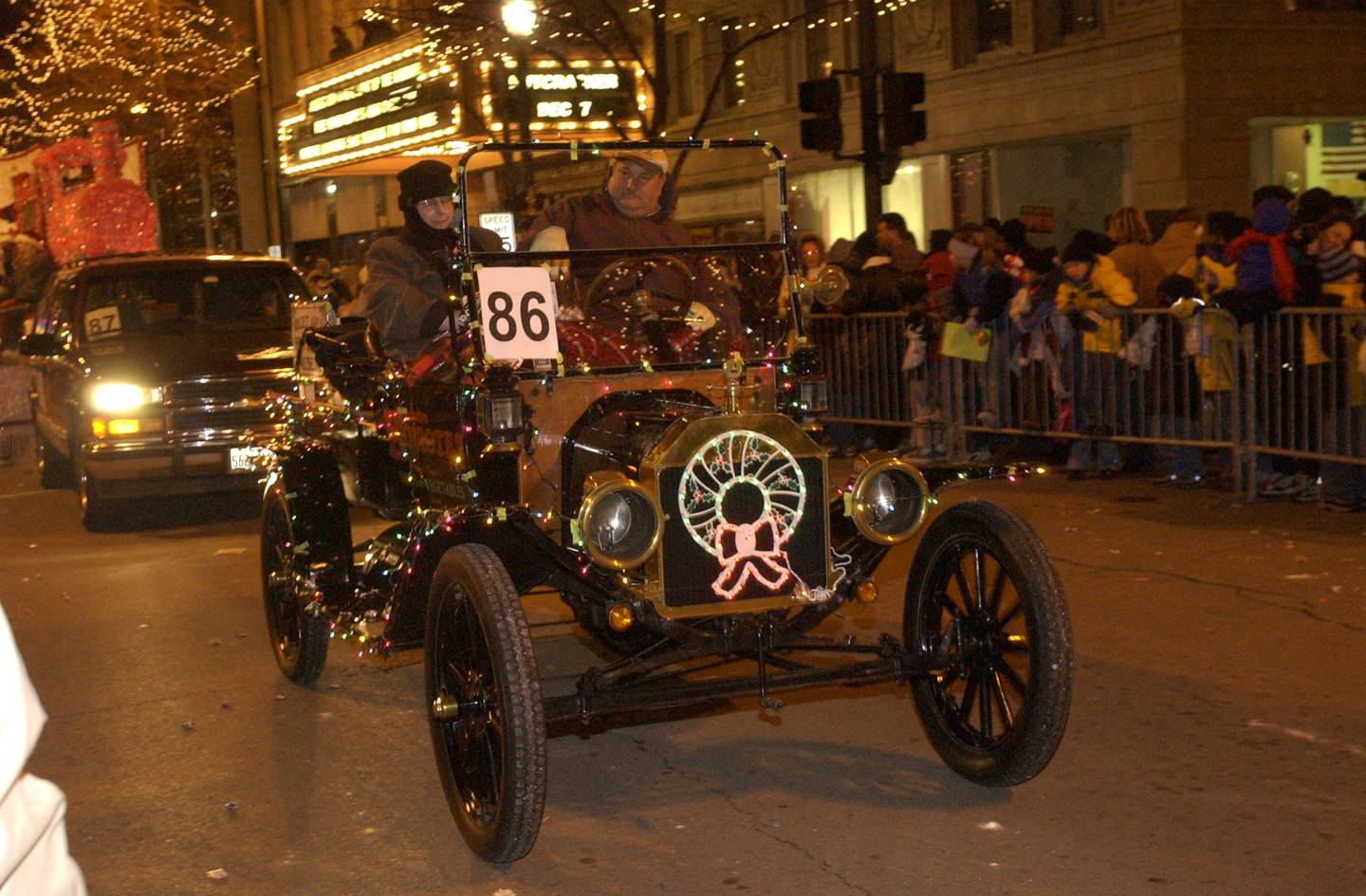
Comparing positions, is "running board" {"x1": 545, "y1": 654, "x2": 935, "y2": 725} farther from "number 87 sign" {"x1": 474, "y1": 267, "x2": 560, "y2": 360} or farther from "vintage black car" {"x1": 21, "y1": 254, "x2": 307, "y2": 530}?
"vintage black car" {"x1": 21, "y1": 254, "x2": 307, "y2": 530}

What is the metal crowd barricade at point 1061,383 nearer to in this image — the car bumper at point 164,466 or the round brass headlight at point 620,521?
the car bumper at point 164,466

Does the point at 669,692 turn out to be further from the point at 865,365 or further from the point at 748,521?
the point at 865,365

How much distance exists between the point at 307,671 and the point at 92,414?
17.2ft

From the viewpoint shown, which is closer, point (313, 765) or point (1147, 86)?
point (313, 765)

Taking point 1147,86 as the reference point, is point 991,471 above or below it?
below

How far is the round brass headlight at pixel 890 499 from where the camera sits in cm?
526

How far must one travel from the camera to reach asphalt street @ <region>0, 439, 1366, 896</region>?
4781mm

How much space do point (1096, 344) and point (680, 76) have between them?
54.8 ft

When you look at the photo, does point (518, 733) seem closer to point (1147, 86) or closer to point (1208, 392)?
point (1208, 392)

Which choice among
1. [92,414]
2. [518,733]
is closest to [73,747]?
[518,733]

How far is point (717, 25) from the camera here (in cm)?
2580

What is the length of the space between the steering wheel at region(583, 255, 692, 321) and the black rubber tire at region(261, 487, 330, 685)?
164 centimetres

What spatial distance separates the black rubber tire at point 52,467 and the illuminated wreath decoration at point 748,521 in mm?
11083

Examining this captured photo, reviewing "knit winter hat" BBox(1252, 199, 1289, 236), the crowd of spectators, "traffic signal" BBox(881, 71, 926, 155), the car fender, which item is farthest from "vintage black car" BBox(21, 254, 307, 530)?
"knit winter hat" BBox(1252, 199, 1289, 236)
